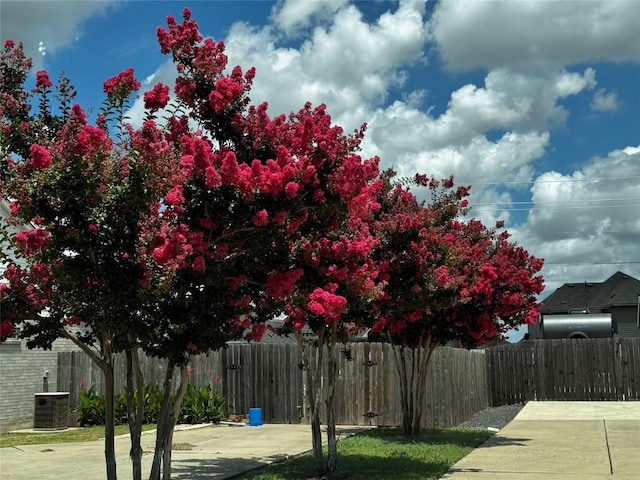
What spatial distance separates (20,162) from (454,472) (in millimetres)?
6770

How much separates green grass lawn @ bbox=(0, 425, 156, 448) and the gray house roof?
2564cm

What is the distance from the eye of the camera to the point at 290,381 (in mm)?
18219

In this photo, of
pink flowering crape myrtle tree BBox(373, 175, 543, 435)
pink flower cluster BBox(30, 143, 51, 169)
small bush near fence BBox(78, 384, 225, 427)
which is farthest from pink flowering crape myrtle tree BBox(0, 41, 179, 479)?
small bush near fence BBox(78, 384, 225, 427)

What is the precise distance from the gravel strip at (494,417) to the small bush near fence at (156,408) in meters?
5.92

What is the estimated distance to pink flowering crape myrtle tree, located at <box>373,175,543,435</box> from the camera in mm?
11258

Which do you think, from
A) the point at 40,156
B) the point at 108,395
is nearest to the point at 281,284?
the point at 108,395

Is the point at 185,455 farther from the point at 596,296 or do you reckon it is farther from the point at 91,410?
the point at 596,296

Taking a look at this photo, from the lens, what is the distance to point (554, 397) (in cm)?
2514

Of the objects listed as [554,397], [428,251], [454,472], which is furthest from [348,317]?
[554,397]

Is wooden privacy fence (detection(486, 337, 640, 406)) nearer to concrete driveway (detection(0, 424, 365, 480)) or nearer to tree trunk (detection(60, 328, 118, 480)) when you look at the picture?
concrete driveway (detection(0, 424, 365, 480))

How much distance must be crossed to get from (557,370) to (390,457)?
14.9 m

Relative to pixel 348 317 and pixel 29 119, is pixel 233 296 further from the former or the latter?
pixel 348 317

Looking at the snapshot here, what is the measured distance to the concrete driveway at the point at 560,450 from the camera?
10234mm

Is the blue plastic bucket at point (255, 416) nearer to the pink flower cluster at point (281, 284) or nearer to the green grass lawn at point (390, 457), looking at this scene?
the green grass lawn at point (390, 457)
